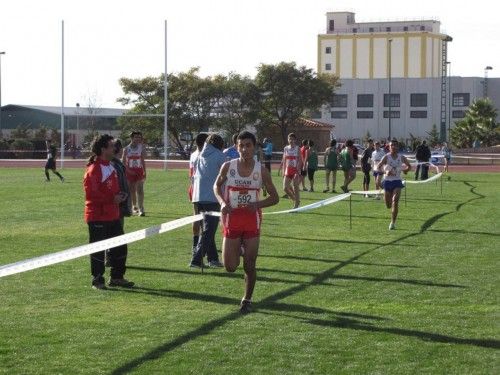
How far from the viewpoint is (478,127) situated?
325ft

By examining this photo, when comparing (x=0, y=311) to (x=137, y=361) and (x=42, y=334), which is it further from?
(x=137, y=361)

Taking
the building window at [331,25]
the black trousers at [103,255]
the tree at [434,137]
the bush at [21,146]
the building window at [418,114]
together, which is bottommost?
the black trousers at [103,255]

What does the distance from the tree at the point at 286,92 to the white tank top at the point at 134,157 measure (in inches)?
2425

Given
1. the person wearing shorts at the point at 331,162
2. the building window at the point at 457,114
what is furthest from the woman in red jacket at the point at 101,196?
the building window at the point at 457,114

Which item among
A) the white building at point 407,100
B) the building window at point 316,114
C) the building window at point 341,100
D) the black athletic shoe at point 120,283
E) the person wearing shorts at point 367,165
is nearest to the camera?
the black athletic shoe at point 120,283

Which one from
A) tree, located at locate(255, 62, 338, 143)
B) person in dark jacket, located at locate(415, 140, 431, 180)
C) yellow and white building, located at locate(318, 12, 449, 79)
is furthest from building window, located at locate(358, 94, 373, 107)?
person in dark jacket, located at locate(415, 140, 431, 180)

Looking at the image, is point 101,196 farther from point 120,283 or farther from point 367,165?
point 367,165

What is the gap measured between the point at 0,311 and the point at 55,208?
1603 cm

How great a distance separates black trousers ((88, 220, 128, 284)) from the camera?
1240 centimetres

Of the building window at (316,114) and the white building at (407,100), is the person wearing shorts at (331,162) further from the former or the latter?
the white building at (407,100)

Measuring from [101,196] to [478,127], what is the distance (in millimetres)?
89749

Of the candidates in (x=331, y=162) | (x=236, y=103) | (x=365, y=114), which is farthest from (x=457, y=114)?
(x=331, y=162)

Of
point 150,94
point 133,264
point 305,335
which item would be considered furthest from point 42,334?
point 150,94

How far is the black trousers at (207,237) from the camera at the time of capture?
552 inches
